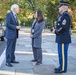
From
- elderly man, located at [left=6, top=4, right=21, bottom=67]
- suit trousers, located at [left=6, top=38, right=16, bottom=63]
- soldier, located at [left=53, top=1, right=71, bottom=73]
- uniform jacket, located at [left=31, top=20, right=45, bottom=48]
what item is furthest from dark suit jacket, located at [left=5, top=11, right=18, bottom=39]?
soldier, located at [left=53, top=1, right=71, bottom=73]

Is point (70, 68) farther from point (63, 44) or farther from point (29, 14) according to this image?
point (29, 14)

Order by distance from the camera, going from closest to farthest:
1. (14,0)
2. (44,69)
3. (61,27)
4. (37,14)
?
1. (61,27)
2. (44,69)
3. (37,14)
4. (14,0)

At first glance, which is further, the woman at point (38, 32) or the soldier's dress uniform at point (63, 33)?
the woman at point (38, 32)

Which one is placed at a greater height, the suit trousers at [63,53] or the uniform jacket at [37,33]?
the uniform jacket at [37,33]

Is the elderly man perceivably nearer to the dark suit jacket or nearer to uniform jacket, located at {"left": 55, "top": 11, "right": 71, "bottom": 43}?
the dark suit jacket

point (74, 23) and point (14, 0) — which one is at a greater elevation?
point (14, 0)

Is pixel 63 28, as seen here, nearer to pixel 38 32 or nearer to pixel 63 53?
pixel 63 53

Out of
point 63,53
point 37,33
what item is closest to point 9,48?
point 37,33

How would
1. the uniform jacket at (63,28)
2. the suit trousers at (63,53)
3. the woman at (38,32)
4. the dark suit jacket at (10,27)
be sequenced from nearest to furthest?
the uniform jacket at (63,28)
the suit trousers at (63,53)
the dark suit jacket at (10,27)
the woman at (38,32)

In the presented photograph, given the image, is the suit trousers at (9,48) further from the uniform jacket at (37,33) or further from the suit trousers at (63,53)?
the suit trousers at (63,53)

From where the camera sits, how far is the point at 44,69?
30.9 ft

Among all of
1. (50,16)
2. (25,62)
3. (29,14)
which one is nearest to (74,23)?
(29,14)

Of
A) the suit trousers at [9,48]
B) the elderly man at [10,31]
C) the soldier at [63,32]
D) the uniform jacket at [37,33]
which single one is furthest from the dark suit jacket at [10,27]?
the soldier at [63,32]

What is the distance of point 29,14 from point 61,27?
36150 millimetres
